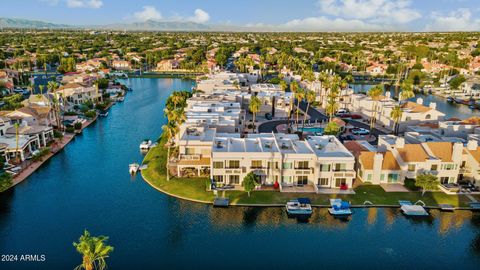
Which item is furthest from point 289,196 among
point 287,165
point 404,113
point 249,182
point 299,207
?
point 404,113

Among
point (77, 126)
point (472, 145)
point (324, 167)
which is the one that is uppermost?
point (472, 145)

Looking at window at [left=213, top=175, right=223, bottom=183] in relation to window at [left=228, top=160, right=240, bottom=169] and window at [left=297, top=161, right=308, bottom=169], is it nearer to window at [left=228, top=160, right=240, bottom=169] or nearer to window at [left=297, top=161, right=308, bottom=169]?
window at [left=228, top=160, right=240, bottom=169]

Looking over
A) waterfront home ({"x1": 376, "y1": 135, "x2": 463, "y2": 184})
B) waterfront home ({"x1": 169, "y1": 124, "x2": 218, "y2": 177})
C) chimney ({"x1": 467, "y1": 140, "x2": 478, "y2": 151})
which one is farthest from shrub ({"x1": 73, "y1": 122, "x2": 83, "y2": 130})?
chimney ({"x1": 467, "y1": 140, "x2": 478, "y2": 151})

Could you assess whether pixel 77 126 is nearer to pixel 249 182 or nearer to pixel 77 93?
pixel 77 93

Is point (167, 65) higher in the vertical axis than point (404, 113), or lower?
higher

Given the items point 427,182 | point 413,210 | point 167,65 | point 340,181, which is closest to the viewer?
point 413,210

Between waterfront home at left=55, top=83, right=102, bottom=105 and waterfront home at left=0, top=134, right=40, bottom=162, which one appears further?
waterfront home at left=55, top=83, right=102, bottom=105

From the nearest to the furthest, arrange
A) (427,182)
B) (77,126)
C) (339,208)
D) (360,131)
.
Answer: (339,208), (427,182), (360,131), (77,126)

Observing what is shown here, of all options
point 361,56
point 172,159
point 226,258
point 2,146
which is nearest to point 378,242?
point 226,258
